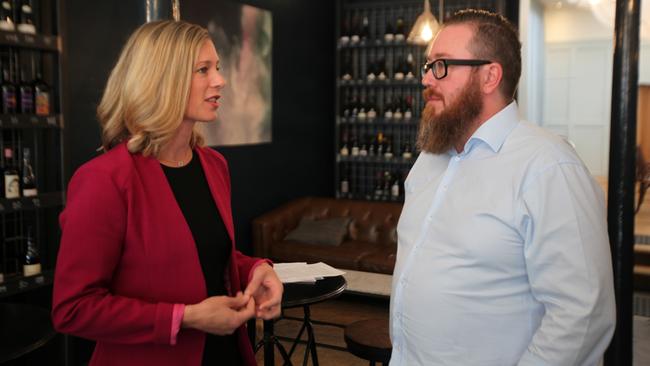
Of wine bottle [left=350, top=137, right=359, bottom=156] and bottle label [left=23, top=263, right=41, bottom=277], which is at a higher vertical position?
wine bottle [left=350, top=137, right=359, bottom=156]

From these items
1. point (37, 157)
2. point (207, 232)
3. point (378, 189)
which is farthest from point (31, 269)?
point (378, 189)

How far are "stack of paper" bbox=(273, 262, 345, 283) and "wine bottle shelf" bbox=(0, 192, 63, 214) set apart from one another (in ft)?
4.70

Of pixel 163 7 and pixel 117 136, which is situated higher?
pixel 163 7

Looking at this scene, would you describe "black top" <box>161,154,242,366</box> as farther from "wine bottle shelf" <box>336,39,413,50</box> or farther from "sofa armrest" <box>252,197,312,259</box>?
"wine bottle shelf" <box>336,39,413,50</box>

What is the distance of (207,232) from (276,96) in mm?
4863

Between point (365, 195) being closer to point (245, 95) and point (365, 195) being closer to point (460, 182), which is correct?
point (245, 95)

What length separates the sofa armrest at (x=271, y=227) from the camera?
19.6 feet

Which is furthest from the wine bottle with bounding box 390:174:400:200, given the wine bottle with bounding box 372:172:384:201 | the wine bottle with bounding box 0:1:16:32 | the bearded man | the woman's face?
the woman's face

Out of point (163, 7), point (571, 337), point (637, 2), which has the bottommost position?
point (571, 337)

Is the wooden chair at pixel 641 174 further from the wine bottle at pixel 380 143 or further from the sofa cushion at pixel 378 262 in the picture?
the wine bottle at pixel 380 143

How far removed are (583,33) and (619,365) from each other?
7144 millimetres

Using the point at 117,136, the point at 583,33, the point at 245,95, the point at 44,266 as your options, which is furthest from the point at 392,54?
the point at 117,136

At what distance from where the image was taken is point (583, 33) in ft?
27.7

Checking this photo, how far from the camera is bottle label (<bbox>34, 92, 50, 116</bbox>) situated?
3688mm
